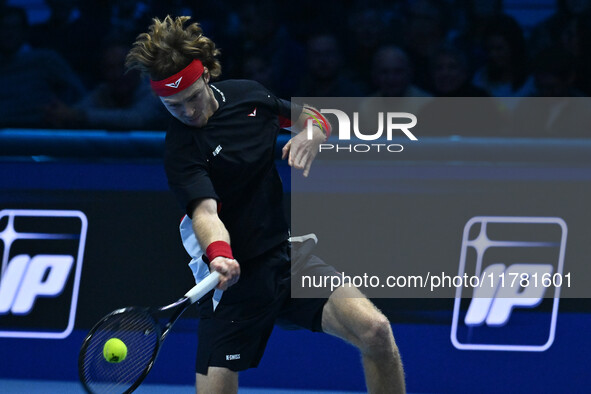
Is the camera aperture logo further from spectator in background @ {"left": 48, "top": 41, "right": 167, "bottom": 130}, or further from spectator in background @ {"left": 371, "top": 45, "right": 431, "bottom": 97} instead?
spectator in background @ {"left": 48, "top": 41, "right": 167, "bottom": 130}

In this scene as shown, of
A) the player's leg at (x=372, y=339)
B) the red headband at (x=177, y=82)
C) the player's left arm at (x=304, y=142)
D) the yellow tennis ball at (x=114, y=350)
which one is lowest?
the player's leg at (x=372, y=339)

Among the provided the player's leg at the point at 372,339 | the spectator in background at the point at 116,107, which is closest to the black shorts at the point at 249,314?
the player's leg at the point at 372,339

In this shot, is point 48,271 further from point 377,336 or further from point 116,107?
Answer: point 377,336

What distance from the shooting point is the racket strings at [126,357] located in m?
3.78


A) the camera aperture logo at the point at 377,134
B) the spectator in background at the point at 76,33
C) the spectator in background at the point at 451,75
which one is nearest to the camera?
the camera aperture logo at the point at 377,134

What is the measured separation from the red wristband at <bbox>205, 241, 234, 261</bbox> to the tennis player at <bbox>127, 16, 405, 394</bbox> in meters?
0.09

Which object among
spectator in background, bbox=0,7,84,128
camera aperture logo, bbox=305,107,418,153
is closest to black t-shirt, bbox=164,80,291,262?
camera aperture logo, bbox=305,107,418,153

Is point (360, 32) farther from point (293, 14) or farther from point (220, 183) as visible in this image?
point (220, 183)

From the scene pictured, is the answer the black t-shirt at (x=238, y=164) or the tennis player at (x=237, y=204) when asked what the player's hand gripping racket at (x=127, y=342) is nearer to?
the tennis player at (x=237, y=204)

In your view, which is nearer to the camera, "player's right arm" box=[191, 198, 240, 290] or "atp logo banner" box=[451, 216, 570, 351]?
"player's right arm" box=[191, 198, 240, 290]

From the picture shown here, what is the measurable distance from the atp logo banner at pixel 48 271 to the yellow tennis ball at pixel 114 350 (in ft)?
6.87

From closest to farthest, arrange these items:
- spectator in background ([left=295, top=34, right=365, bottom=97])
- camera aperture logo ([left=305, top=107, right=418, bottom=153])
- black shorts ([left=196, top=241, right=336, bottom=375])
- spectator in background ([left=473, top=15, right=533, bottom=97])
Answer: black shorts ([left=196, top=241, right=336, bottom=375]), camera aperture logo ([left=305, top=107, right=418, bottom=153]), spectator in background ([left=295, top=34, right=365, bottom=97]), spectator in background ([left=473, top=15, right=533, bottom=97])

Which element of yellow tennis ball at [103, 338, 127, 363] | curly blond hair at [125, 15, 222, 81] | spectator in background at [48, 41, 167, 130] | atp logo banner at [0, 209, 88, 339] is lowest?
atp logo banner at [0, 209, 88, 339]

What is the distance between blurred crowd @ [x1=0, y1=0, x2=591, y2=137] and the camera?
6195mm
